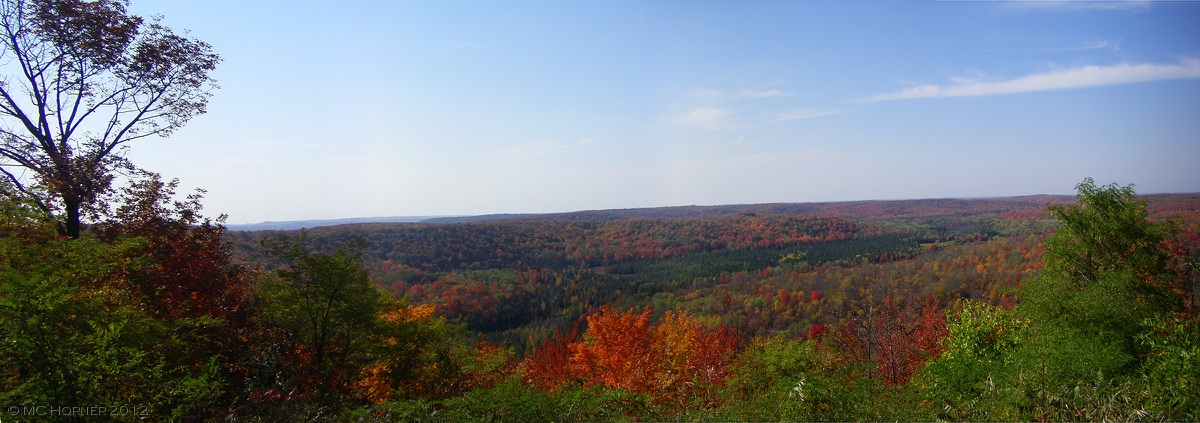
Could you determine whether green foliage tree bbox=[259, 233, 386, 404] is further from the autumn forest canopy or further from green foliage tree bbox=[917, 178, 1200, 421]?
green foliage tree bbox=[917, 178, 1200, 421]

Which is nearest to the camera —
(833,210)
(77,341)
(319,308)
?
(77,341)

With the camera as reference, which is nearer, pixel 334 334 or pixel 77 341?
pixel 77 341

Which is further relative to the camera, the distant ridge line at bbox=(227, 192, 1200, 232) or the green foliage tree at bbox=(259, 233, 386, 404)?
the distant ridge line at bbox=(227, 192, 1200, 232)

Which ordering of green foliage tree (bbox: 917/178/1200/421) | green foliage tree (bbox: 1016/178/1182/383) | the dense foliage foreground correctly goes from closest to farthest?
the dense foliage foreground
green foliage tree (bbox: 917/178/1200/421)
green foliage tree (bbox: 1016/178/1182/383)

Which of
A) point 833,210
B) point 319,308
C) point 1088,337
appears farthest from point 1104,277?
point 833,210

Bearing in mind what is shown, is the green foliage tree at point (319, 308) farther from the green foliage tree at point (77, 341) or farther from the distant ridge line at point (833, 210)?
the distant ridge line at point (833, 210)
